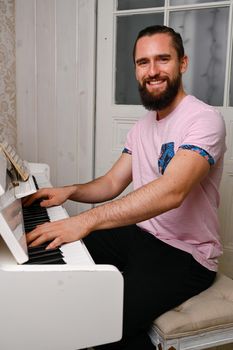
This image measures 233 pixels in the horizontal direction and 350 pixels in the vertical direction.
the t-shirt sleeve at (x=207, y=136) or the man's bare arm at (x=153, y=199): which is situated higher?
the t-shirt sleeve at (x=207, y=136)

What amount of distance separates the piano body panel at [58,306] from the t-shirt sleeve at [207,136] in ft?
1.73

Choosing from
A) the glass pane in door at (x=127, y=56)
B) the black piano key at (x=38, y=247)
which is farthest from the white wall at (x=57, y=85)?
the black piano key at (x=38, y=247)

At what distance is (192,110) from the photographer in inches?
51.7

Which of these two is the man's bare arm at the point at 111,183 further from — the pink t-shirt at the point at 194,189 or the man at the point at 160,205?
the pink t-shirt at the point at 194,189

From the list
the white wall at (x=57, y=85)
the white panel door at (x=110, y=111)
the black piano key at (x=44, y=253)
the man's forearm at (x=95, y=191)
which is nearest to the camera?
the black piano key at (x=44, y=253)

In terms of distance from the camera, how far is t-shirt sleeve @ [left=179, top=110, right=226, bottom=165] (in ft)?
3.84

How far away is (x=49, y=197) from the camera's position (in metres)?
1.45

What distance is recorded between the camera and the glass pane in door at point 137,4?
2.43m

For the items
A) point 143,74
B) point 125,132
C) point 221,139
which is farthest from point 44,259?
point 125,132

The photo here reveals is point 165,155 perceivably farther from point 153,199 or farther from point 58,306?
point 58,306

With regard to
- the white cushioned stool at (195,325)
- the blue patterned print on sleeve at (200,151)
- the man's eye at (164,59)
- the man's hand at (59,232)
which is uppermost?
the man's eye at (164,59)

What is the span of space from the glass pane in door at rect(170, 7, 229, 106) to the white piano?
1.80 meters

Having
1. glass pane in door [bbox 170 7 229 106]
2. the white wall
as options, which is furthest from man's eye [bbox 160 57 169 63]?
the white wall

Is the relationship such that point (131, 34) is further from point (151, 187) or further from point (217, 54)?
point (151, 187)
